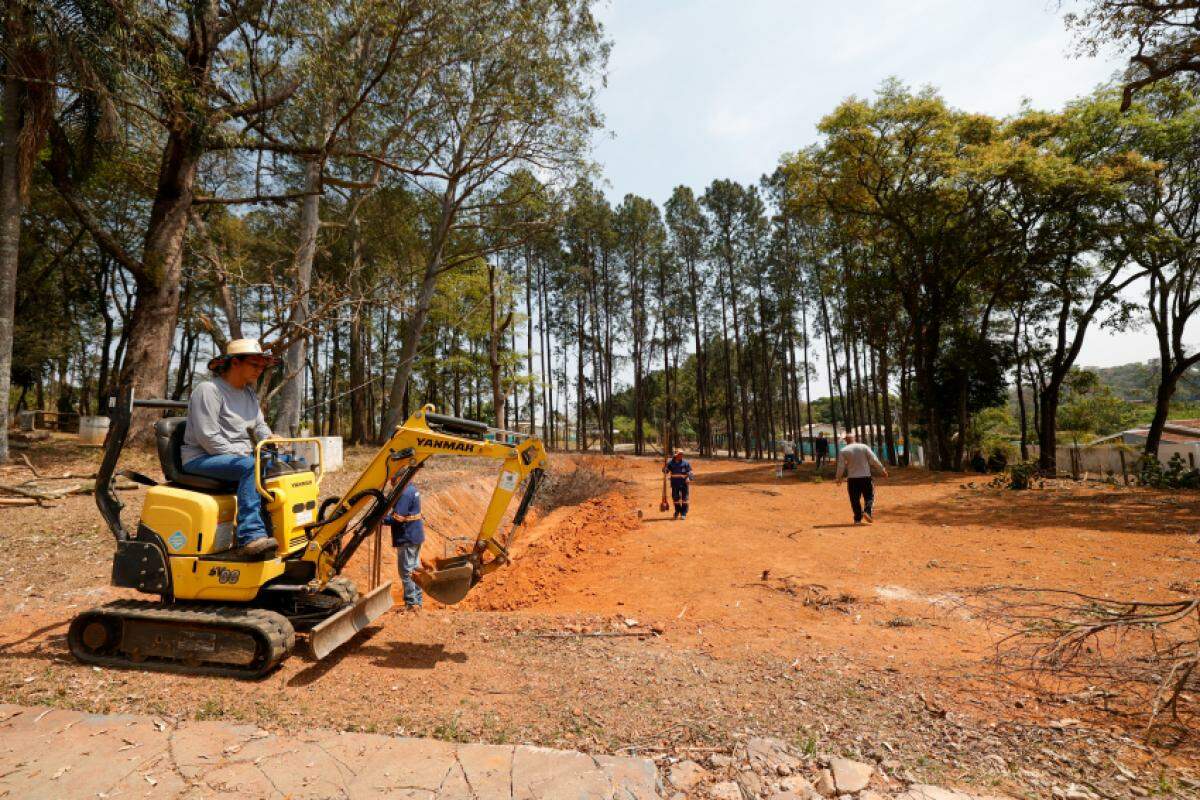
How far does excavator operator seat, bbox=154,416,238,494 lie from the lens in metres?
4.46

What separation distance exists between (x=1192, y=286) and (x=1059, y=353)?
406cm

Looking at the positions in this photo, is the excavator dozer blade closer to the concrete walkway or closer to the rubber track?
the rubber track

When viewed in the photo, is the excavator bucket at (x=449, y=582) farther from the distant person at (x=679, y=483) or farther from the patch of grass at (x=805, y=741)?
the distant person at (x=679, y=483)

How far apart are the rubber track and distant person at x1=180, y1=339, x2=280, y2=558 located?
0.49 metres

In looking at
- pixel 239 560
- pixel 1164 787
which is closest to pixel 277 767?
pixel 239 560

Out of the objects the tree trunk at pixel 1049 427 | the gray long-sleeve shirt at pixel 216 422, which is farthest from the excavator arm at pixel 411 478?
the tree trunk at pixel 1049 427

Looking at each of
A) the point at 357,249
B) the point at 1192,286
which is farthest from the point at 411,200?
the point at 1192,286

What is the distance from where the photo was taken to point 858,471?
11.6 m

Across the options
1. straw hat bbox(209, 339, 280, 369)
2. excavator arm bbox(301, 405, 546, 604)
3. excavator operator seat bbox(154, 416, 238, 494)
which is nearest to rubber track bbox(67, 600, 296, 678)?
excavator arm bbox(301, 405, 546, 604)

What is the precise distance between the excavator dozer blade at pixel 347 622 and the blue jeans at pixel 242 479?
2.92 ft

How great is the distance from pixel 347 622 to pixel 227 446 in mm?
1766

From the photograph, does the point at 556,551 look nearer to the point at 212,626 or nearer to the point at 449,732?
the point at 212,626

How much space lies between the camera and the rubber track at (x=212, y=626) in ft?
14.1

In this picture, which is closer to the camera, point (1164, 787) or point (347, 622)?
point (1164, 787)
